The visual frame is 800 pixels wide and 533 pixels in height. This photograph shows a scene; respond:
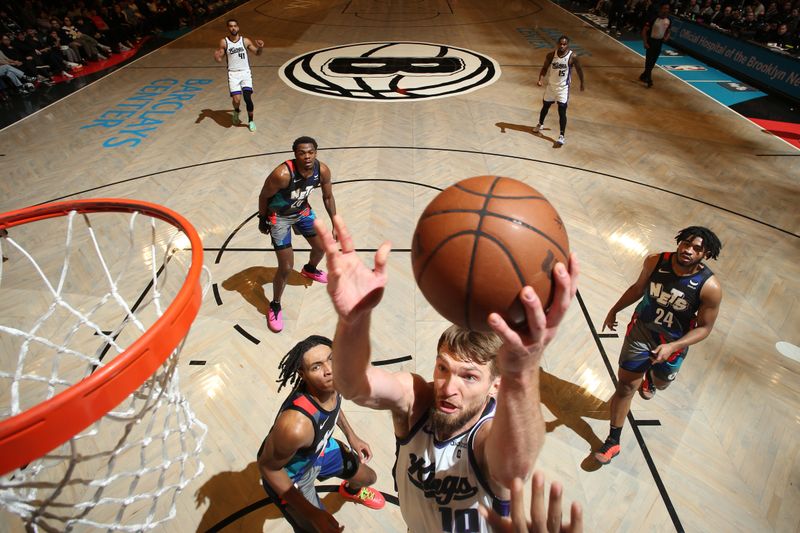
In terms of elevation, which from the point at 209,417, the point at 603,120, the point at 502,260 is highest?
the point at 502,260

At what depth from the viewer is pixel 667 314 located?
3006mm

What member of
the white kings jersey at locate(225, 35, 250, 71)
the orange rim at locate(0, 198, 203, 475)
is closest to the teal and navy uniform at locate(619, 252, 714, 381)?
the orange rim at locate(0, 198, 203, 475)

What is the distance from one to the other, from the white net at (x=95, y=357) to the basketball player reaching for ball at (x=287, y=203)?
32.3 inches

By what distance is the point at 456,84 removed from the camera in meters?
10.3

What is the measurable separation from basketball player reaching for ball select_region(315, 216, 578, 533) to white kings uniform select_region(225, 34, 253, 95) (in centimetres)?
733

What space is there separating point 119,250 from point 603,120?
8455 mm

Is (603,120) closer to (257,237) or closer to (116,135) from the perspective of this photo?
(257,237)

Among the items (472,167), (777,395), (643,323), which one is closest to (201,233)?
(472,167)

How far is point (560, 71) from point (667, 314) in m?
5.34

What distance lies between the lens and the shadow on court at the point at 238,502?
2871 mm

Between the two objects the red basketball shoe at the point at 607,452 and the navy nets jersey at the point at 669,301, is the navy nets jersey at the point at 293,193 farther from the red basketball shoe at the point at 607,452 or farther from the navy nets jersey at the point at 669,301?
the red basketball shoe at the point at 607,452

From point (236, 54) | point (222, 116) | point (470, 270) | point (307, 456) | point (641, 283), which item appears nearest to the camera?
point (470, 270)

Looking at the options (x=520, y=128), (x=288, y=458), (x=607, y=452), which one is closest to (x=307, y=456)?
(x=288, y=458)

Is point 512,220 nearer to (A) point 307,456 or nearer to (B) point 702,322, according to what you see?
(A) point 307,456
